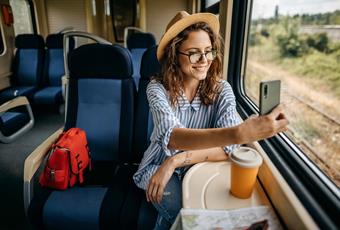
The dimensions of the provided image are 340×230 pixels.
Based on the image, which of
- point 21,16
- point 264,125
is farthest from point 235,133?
point 21,16

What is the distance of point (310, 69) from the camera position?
1160 millimetres

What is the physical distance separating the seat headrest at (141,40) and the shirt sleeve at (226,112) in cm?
339

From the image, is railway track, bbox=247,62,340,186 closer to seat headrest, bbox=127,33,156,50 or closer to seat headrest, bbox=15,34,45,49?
seat headrest, bbox=127,33,156,50

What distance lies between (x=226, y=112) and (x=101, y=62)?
97 centimetres

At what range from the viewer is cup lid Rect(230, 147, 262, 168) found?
2.83ft

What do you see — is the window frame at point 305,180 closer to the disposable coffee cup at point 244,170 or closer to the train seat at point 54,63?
the disposable coffee cup at point 244,170

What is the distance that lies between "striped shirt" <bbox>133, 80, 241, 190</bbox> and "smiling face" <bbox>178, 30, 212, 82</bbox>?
136 millimetres

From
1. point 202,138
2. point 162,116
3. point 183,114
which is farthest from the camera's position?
point 183,114

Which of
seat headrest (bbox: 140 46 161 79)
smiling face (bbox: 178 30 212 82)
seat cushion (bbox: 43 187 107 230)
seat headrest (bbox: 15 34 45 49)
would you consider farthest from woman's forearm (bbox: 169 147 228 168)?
seat headrest (bbox: 15 34 45 49)

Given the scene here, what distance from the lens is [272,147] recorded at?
1252mm

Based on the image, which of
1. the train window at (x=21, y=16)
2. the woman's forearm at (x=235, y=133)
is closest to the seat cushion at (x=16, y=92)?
the train window at (x=21, y=16)

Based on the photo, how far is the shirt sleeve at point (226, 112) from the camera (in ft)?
3.87

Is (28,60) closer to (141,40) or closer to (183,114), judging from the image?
(141,40)

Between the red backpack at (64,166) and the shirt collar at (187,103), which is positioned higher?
the shirt collar at (187,103)
